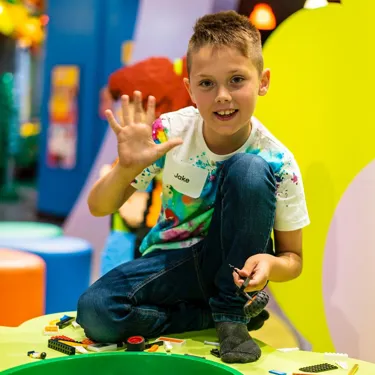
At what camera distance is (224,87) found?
1403mm

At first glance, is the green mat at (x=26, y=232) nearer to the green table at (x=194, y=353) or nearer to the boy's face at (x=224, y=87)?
the green table at (x=194, y=353)

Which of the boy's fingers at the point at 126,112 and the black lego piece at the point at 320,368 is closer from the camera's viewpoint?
the black lego piece at the point at 320,368

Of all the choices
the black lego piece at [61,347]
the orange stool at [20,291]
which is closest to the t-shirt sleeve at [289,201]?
the black lego piece at [61,347]

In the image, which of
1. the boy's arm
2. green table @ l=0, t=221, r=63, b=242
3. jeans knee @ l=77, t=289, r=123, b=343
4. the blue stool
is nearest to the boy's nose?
the boy's arm

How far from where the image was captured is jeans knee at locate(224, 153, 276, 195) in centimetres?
136

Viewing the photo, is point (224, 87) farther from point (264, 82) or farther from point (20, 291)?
point (20, 291)

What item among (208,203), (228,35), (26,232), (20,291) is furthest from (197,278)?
(26,232)

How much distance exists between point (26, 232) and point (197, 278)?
1.41 metres

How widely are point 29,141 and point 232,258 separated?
920 centimetres

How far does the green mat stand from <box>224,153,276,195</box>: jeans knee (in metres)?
1.43

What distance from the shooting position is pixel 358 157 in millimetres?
1578

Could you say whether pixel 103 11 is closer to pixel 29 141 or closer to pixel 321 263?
pixel 321 263

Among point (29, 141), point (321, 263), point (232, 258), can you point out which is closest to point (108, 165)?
point (321, 263)

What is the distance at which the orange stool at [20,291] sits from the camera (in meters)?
1.92
